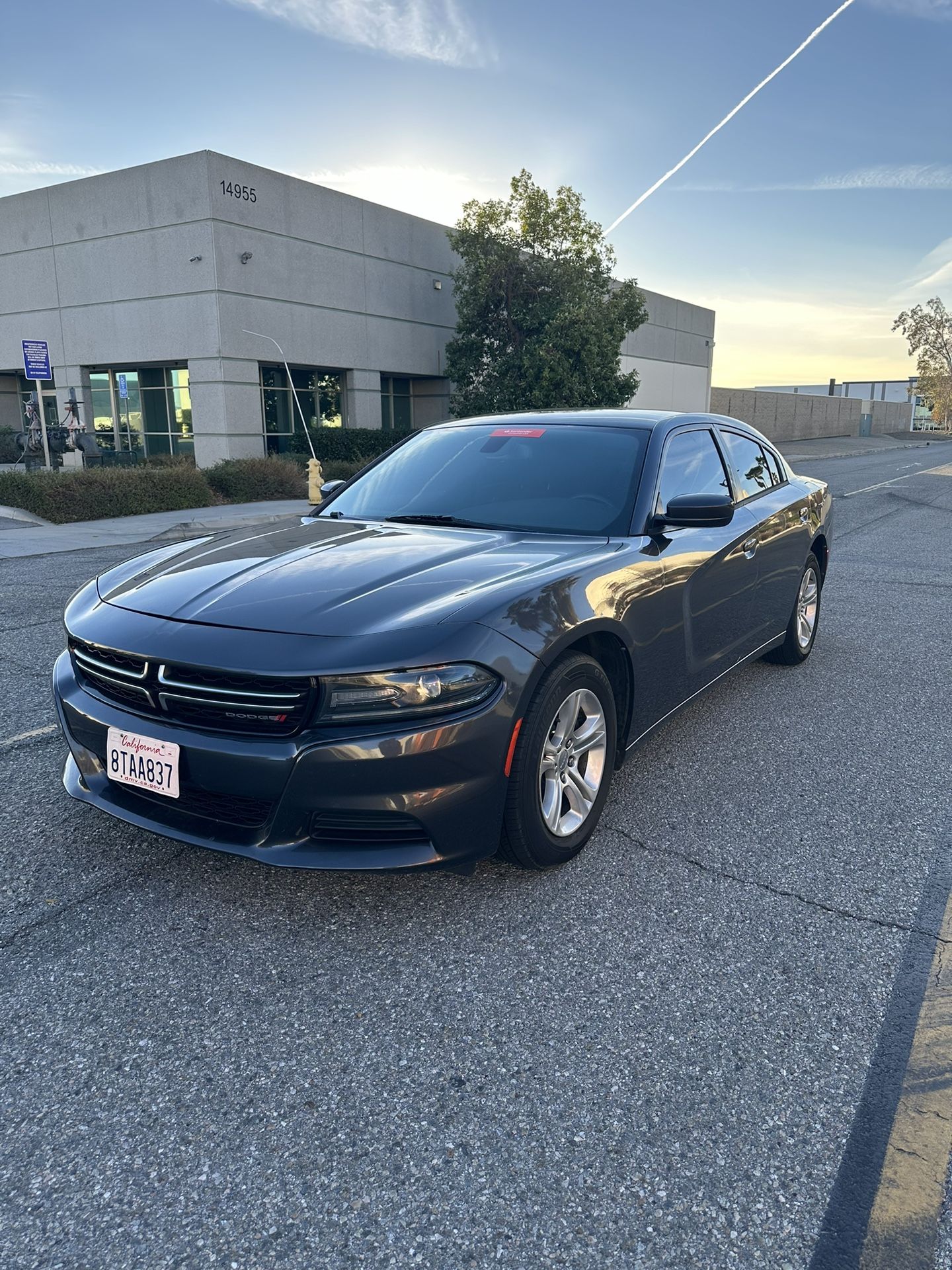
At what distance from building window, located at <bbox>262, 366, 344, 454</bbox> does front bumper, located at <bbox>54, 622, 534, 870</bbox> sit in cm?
2121

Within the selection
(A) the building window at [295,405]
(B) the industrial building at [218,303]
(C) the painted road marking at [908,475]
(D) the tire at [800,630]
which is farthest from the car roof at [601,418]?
(A) the building window at [295,405]

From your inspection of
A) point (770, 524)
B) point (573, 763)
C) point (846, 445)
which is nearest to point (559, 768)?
point (573, 763)

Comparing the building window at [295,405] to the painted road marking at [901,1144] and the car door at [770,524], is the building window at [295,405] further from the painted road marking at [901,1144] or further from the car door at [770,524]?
the painted road marking at [901,1144]

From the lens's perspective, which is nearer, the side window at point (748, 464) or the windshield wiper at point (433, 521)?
the windshield wiper at point (433, 521)

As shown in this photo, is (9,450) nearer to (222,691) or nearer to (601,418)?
(601,418)

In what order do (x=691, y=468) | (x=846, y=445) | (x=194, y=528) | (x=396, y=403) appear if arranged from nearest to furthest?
(x=691, y=468)
(x=194, y=528)
(x=396, y=403)
(x=846, y=445)

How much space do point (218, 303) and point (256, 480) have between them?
5.00 meters

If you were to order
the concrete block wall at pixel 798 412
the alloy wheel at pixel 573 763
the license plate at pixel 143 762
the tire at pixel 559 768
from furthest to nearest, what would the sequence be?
the concrete block wall at pixel 798 412 → the alloy wheel at pixel 573 763 → the tire at pixel 559 768 → the license plate at pixel 143 762

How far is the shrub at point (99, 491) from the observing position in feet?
50.6

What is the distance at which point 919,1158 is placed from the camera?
197 centimetres

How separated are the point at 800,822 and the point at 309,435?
21.7 m

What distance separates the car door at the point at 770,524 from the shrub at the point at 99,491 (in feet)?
43.6

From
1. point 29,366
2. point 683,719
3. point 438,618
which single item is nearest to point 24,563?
point 29,366

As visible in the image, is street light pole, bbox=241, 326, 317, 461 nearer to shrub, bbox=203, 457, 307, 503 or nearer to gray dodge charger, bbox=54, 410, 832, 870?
shrub, bbox=203, 457, 307, 503
